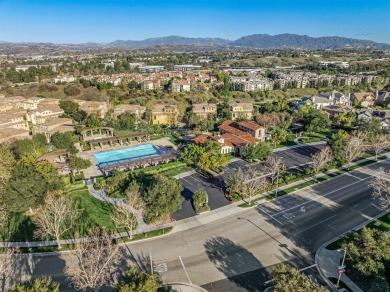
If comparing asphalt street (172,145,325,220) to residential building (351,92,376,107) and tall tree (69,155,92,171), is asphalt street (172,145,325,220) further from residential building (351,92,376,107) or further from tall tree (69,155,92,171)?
residential building (351,92,376,107)

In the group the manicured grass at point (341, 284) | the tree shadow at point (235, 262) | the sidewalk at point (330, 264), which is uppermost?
the sidewalk at point (330, 264)

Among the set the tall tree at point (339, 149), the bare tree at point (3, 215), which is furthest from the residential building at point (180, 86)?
the bare tree at point (3, 215)

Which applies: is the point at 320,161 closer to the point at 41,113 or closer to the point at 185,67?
the point at 41,113

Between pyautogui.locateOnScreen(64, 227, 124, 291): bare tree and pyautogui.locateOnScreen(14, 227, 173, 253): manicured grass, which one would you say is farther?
pyautogui.locateOnScreen(14, 227, 173, 253): manicured grass

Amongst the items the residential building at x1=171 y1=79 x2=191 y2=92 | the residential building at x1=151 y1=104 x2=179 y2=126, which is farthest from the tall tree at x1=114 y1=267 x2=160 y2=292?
the residential building at x1=171 y1=79 x2=191 y2=92

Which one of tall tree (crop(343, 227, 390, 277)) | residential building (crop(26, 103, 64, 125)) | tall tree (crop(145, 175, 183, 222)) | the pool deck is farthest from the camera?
residential building (crop(26, 103, 64, 125))

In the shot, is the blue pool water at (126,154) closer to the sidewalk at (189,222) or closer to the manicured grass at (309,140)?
the sidewalk at (189,222)

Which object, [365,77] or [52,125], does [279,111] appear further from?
[365,77]
